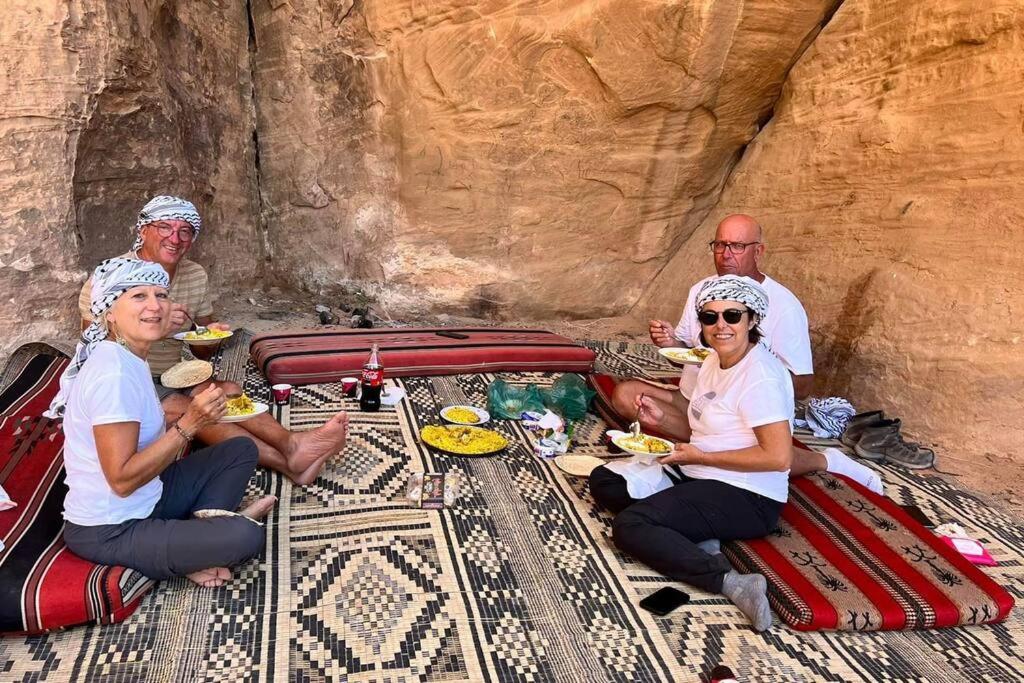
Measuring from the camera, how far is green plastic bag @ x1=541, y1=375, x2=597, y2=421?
A: 4258mm

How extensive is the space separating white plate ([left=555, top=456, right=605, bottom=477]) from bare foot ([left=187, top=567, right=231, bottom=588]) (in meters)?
1.67

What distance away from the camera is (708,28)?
5438mm

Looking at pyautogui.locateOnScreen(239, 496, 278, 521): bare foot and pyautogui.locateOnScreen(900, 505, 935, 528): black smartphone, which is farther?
pyautogui.locateOnScreen(900, 505, 935, 528): black smartphone

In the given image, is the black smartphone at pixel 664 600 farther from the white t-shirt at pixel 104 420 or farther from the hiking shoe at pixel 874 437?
the hiking shoe at pixel 874 437

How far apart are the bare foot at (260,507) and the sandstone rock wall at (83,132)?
8.89 ft

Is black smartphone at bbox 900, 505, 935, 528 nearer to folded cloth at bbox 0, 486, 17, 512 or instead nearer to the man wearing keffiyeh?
the man wearing keffiyeh

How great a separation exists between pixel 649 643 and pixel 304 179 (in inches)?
225

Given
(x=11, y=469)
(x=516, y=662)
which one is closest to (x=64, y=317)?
(x=11, y=469)

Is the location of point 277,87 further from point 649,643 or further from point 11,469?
point 649,643

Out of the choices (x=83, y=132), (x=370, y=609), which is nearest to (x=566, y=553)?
(x=370, y=609)

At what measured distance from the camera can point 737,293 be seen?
8.89ft

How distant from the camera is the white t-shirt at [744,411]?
2.63 metres

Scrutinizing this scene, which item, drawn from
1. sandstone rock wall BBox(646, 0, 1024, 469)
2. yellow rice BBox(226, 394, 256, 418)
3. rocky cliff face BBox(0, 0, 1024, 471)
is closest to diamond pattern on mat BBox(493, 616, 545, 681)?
yellow rice BBox(226, 394, 256, 418)

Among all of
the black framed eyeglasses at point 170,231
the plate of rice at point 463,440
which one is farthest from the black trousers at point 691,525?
the black framed eyeglasses at point 170,231
